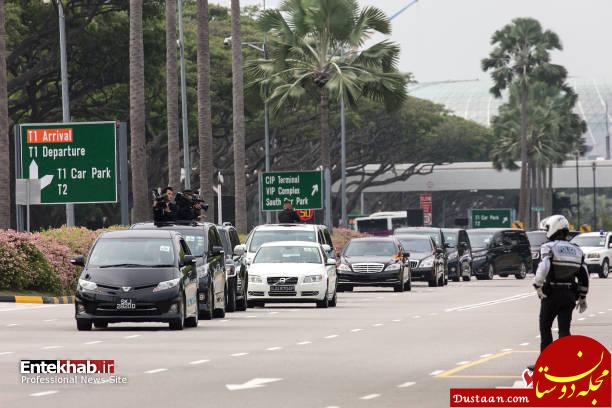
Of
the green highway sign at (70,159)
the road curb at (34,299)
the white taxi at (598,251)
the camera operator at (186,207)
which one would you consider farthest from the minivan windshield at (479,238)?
the camera operator at (186,207)

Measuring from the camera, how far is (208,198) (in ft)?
179

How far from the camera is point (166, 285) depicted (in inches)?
1052

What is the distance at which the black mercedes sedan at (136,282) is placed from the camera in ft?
86.6

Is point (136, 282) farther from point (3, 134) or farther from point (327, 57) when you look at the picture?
point (327, 57)

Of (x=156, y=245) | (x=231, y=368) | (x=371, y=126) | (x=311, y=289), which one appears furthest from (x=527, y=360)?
(x=371, y=126)

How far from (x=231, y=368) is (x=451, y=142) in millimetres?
115922

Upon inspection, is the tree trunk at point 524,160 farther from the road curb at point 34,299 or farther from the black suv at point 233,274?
the black suv at point 233,274

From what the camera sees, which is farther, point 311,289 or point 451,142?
point 451,142

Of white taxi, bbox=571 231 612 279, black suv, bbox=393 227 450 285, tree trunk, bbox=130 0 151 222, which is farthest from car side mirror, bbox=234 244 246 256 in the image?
white taxi, bbox=571 231 612 279

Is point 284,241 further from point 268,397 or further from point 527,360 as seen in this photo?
point 268,397

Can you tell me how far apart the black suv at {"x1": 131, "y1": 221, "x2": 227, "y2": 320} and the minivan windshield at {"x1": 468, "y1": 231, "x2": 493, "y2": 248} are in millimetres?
32642

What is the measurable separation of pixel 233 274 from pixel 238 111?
24.5 meters

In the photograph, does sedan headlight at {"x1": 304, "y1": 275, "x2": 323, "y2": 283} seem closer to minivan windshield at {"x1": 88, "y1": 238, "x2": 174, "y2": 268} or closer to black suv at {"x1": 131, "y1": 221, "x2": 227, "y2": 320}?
black suv at {"x1": 131, "y1": 221, "x2": 227, "y2": 320}

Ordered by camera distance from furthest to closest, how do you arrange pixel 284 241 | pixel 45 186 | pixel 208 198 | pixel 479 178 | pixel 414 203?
pixel 414 203 < pixel 479 178 < pixel 208 198 < pixel 45 186 < pixel 284 241
